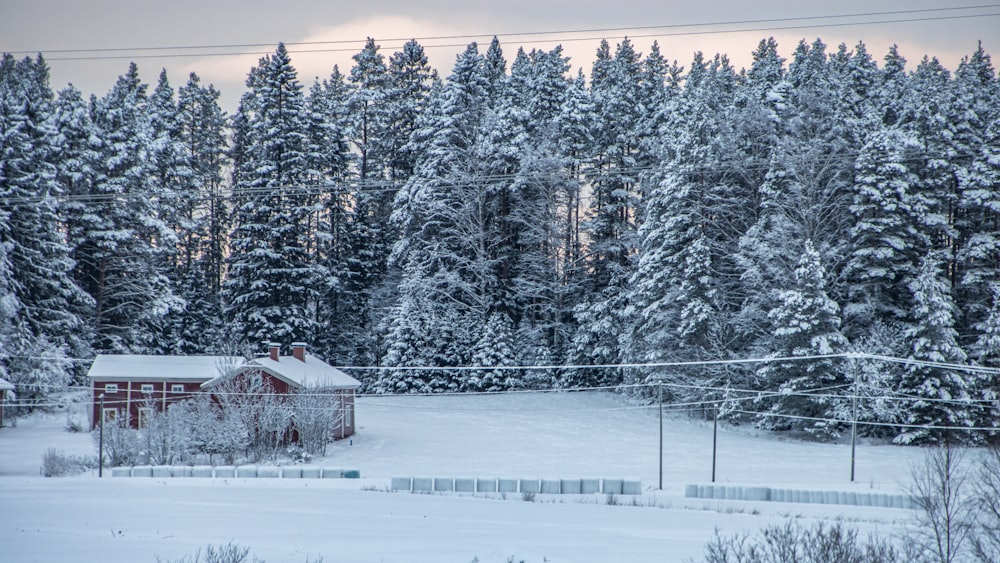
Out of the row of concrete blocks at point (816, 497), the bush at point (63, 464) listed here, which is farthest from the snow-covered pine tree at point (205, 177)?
the row of concrete blocks at point (816, 497)

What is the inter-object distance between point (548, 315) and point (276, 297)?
659 inches

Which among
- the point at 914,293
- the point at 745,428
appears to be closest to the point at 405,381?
the point at 745,428

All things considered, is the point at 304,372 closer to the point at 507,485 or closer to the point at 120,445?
the point at 120,445

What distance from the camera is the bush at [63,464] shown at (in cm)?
3133

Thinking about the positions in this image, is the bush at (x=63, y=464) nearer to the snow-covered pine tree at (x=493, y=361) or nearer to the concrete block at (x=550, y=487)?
the concrete block at (x=550, y=487)

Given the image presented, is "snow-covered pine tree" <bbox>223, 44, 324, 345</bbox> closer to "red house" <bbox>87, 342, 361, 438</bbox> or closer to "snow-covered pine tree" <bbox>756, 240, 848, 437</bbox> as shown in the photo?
"red house" <bbox>87, 342, 361, 438</bbox>

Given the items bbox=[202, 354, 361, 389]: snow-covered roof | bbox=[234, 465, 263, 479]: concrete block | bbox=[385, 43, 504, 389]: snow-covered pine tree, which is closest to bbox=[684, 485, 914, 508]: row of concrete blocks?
bbox=[234, 465, 263, 479]: concrete block

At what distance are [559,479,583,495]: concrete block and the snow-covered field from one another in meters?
1.26

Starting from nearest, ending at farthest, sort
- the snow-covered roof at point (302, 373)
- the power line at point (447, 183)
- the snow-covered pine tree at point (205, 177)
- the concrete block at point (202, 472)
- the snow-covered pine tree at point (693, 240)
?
the concrete block at point (202, 472) → the snow-covered roof at point (302, 373) → the power line at point (447, 183) → the snow-covered pine tree at point (693, 240) → the snow-covered pine tree at point (205, 177)

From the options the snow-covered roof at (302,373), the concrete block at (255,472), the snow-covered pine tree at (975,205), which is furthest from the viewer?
the snow-covered pine tree at (975,205)

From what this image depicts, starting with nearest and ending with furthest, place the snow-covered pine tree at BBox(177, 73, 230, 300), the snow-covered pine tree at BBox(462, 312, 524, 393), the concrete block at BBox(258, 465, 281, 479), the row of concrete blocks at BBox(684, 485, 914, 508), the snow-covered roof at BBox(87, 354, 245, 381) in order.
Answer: the row of concrete blocks at BBox(684, 485, 914, 508)
the concrete block at BBox(258, 465, 281, 479)
the snow-covered roof at BBox(87, 354, 245, 381)
the snow-covered pine tree at BBox(462, 312, 524, 393)
the snow-covered pine tree at BBox(177, 73, 230, 300)

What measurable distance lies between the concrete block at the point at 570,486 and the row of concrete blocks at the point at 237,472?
7.52 m

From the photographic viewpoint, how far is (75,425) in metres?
41.3

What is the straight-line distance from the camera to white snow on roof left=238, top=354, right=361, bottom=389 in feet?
128
